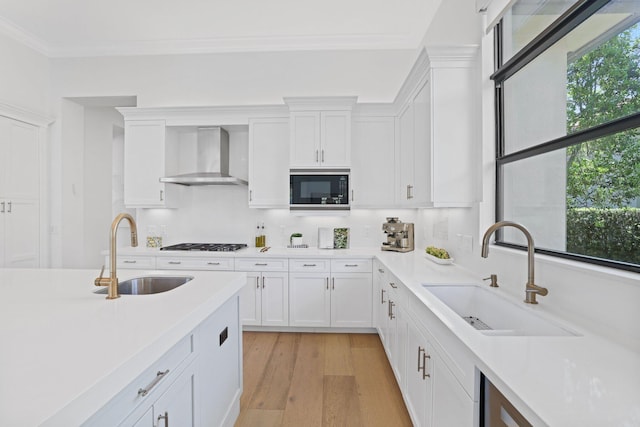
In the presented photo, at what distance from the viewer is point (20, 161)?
11.6ft

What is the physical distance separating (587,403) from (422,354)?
934mm

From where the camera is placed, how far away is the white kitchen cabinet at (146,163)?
3609mm

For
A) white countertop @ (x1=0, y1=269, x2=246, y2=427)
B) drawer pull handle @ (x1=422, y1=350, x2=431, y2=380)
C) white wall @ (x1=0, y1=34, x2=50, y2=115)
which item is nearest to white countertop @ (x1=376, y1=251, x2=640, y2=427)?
drawer pull handle @ (x1=422, y1=350, x2=431, y2=380)

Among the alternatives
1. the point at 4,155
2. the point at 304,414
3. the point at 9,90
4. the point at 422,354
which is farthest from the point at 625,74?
the point at 9,90

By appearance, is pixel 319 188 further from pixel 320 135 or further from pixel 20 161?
pixel 20 161

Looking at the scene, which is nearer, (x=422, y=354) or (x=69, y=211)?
(x=422, y=354)

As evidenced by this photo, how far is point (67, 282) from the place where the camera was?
1638 millimetres

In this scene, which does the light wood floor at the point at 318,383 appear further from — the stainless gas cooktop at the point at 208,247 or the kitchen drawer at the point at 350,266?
the stainless gas cooktop at the point at 208,247

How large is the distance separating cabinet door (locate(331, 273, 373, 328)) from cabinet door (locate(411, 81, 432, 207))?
104cm

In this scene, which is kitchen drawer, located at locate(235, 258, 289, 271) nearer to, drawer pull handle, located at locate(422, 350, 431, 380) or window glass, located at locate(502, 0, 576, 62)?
drawer pull handle, located at locate(422, 350, 431, 380)

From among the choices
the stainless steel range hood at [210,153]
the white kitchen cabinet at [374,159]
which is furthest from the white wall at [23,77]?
the white kitchen cabinet at [374,159]

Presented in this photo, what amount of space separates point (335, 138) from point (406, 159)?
82cm

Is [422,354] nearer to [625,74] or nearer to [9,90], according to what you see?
[625,74]

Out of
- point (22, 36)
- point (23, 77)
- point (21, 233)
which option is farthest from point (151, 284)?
point (22, 36)
